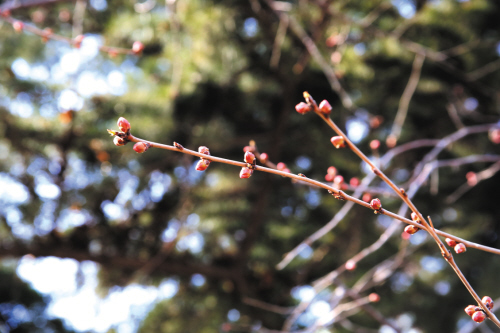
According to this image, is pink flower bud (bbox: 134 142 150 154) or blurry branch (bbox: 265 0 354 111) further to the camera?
blurry branch (bbox: 265 0 354 111)

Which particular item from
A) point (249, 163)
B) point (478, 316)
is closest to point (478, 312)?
point (478, 316)

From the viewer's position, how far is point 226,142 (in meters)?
2.43

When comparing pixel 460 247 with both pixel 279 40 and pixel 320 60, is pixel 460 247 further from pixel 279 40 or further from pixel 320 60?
pixel 279 40

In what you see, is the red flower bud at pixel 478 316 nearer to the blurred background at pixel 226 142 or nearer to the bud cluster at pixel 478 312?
the bud cluster at pixel 478 312

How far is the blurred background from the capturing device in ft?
7.11

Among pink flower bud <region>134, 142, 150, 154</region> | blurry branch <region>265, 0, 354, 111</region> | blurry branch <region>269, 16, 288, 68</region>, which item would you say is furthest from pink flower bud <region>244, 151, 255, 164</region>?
blurry branch <region>269, 16, 288, 68</region>

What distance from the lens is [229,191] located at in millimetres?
2637

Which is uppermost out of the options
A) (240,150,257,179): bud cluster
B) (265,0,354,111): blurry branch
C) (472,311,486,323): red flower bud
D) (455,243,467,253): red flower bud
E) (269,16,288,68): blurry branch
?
(269,16,288,68): blurry branch

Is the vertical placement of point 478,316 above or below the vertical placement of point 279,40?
below

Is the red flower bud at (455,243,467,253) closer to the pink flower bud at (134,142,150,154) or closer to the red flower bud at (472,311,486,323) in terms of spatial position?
the red flower bud at (472,311,486,323)

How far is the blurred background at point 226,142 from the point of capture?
217cm

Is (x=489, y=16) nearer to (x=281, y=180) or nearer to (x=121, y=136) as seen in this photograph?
(x=281, y=180)

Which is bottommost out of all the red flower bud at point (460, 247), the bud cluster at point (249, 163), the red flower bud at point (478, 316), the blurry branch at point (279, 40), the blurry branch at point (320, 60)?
the red flower bud at point (478, 316)

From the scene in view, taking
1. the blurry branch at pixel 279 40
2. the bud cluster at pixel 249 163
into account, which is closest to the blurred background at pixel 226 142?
the blurry branch at pixel 279 40
